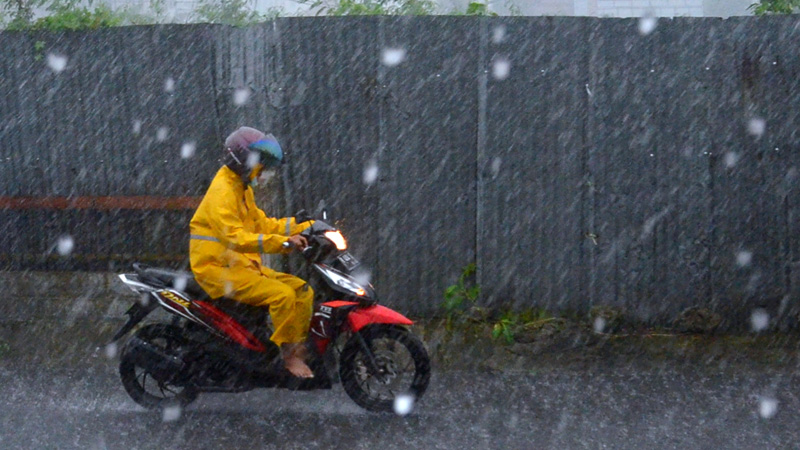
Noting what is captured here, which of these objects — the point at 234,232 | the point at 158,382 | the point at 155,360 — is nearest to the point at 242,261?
the point at 234,232

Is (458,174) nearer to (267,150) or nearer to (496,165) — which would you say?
(496,165)

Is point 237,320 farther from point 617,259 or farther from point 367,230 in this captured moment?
point 617,259

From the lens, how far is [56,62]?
8.24 metres

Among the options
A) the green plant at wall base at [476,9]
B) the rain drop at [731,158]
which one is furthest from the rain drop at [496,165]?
the rain drop at [731,158]

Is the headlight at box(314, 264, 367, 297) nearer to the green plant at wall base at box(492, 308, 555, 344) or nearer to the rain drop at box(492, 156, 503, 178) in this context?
the green plant at wall base at box(492, 308, 555, 344)

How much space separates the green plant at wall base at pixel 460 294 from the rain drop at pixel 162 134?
261 centimetres

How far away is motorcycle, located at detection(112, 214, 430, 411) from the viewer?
6.12 m

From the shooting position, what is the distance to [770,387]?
22.2 feet

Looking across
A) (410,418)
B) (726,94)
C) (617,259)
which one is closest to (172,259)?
(410,418)

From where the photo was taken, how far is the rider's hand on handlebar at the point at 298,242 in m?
5.84

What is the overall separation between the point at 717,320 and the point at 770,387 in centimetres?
103

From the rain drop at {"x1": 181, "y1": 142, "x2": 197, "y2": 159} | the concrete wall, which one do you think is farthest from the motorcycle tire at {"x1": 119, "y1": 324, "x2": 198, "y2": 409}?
the rain drop at {"x1": 181, "y1": 142, "x2": 197, "y2": 159}

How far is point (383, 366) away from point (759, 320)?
3326 mm

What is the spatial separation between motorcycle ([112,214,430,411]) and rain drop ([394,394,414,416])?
3 cm
